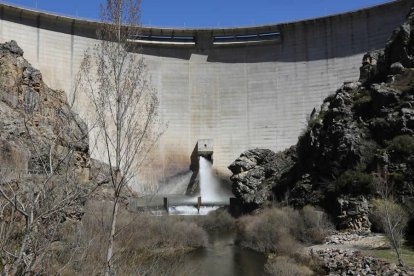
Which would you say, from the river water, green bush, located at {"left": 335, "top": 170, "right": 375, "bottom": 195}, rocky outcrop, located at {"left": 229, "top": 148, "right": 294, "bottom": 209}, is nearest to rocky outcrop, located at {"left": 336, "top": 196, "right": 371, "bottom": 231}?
green bush, located at {"left": 335, "top": 170, "right": 375, "bottom": 195}

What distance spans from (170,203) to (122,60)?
1163 inches

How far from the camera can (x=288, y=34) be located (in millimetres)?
44594

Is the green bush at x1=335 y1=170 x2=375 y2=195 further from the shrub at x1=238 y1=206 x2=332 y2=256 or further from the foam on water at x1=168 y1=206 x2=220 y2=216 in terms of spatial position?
the foam on water at x1=168 y1=206 x2=220 y2=216

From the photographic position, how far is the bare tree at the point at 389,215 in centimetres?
1477

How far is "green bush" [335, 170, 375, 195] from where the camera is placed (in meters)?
23.7

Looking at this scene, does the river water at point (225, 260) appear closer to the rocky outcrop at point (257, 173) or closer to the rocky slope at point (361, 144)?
the rocky slope at point (361, 144)

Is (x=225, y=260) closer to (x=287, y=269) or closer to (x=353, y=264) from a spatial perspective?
(x=287, y=269)

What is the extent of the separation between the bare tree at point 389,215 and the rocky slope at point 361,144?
295 millimetres

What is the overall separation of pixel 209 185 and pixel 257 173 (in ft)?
18.9

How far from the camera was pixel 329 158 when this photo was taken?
27.5 metres

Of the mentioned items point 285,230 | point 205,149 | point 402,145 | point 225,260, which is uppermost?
point 205,149

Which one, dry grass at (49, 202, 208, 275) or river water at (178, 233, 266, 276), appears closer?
dry grass at (49, 202, 208, 275)

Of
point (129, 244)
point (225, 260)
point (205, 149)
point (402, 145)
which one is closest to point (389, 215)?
point (225, 260)

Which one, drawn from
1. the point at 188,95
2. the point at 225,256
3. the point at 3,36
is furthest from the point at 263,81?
the point at 225,256
